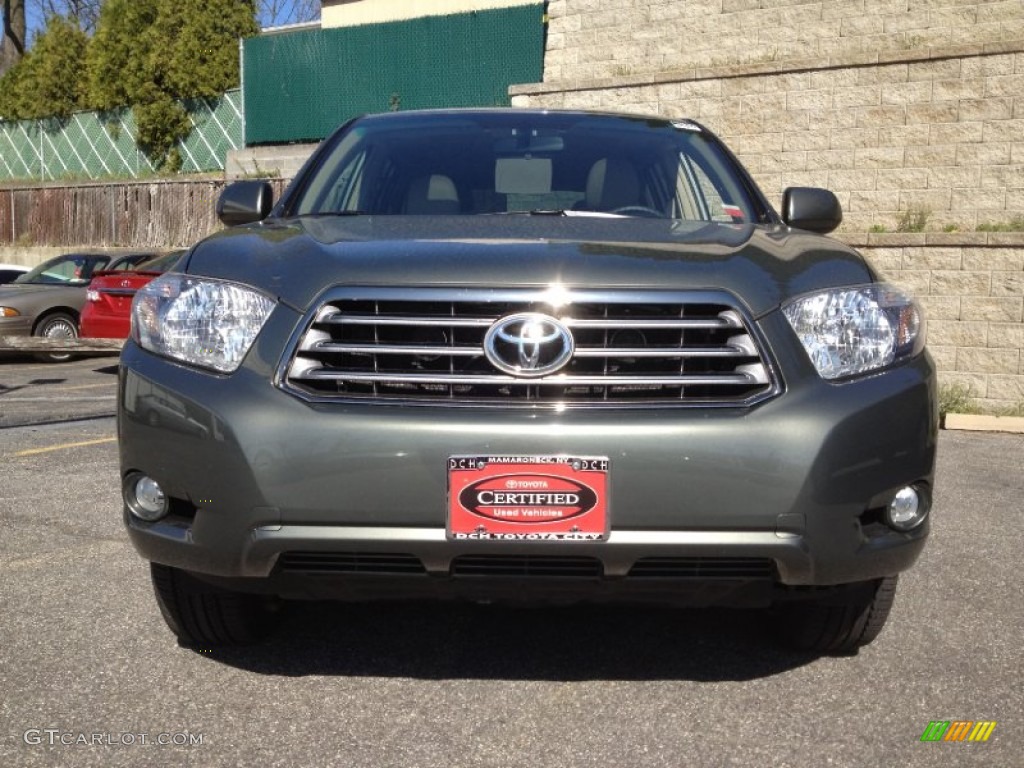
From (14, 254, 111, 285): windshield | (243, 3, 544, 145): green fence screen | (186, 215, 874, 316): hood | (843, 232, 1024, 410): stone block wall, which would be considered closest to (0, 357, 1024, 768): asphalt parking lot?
(186, 215, 874, 316): hood

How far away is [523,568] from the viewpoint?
10.2 ft

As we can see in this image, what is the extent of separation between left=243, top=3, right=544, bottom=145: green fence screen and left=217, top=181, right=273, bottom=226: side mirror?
15.5 meters

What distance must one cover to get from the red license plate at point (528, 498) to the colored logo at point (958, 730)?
3.16ft

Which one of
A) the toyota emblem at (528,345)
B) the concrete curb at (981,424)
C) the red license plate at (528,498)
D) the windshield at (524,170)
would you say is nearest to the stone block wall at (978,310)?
the concrete curb at (981,424)

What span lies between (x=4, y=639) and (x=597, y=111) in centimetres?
288

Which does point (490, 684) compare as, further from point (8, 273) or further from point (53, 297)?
point (8, 273)

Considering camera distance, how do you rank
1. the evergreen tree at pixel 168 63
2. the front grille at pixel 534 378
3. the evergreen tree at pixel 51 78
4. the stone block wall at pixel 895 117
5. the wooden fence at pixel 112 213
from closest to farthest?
the front grille at pixel 534 378, the stone block wall at pixel 895 117, the wooden fence at pixel 112 213, the evergreen tree at pixel 168 63, the evergreen tree at pixel 51 78

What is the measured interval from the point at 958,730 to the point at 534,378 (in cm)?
135

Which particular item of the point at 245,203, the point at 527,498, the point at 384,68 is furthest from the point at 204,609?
the point at 384,68

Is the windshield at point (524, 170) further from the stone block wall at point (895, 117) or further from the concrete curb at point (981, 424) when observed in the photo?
the stone block wall at point (895, 117)

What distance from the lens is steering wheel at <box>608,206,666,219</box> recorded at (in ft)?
14.2

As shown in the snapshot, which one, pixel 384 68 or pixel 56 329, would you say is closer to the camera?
pixel 56 329

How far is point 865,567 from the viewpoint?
3158 millimetres

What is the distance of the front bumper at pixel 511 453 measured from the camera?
2.96 meters
